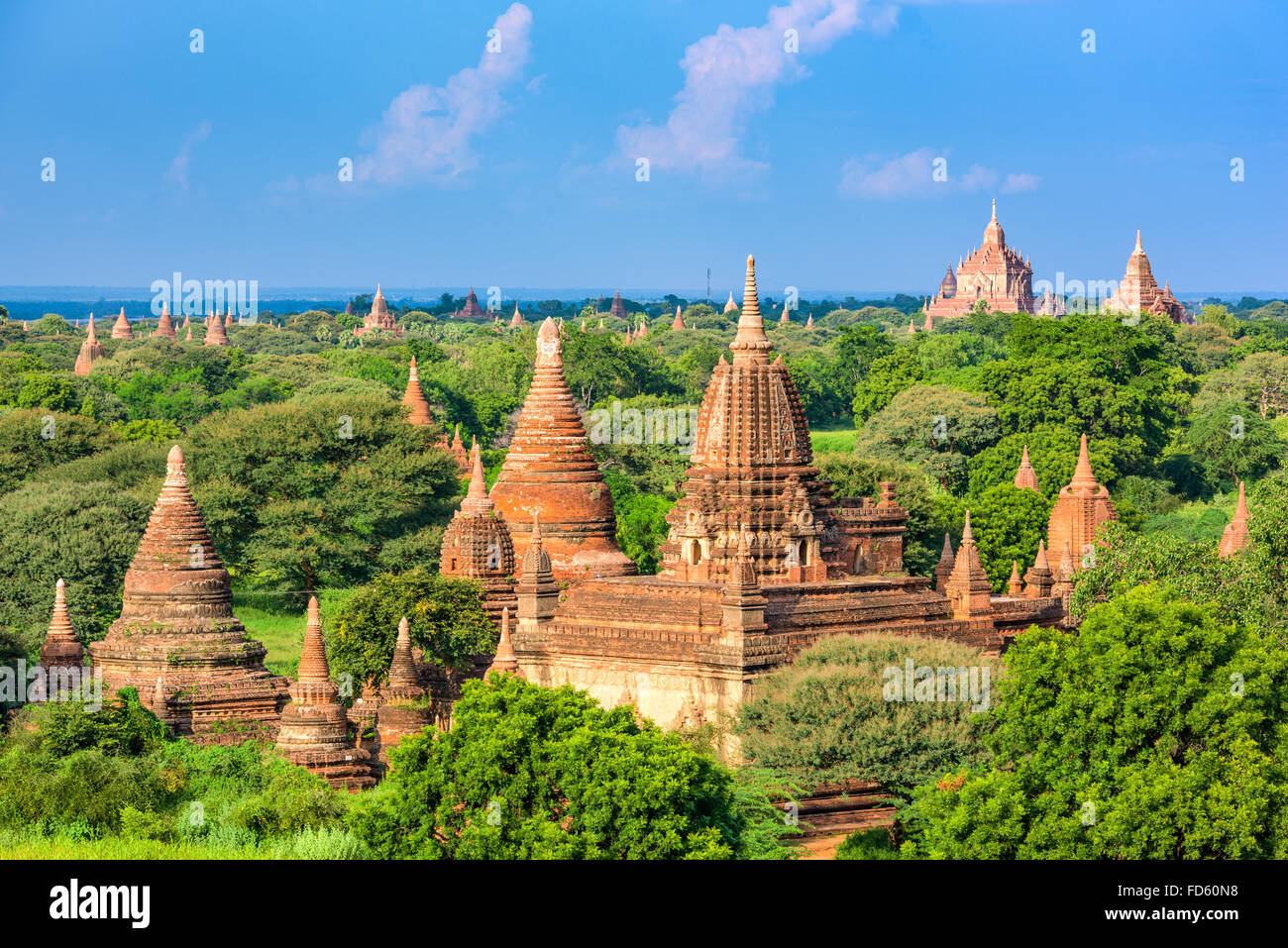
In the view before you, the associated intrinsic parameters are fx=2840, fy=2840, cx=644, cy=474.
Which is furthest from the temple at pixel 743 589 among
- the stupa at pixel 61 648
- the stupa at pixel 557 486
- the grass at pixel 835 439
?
the grass at pixel 835 439

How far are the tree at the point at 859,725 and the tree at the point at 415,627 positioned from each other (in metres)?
9.81

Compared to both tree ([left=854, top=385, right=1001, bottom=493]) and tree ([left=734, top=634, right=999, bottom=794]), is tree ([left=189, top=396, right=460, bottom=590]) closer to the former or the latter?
tree ([left=854, top=385, right=1001, bottom=493])

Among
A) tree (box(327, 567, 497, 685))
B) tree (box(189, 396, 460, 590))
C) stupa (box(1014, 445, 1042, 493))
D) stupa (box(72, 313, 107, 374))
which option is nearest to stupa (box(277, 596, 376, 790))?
tree (box(327, 567, 497, 685))

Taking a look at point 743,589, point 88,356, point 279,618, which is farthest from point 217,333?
point 743,589

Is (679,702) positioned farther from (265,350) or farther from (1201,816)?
(265,350)

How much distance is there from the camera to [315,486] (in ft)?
242

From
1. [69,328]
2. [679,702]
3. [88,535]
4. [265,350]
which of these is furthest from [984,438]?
[69,328]

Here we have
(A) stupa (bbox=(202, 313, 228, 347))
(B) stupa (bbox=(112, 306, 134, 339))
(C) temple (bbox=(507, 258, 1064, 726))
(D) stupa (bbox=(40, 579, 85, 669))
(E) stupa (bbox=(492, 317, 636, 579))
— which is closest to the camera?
(C) temple (bbox=(507, 258, 1064, 726))

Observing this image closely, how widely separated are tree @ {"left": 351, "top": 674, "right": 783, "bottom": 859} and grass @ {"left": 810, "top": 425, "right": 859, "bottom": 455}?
222 feet

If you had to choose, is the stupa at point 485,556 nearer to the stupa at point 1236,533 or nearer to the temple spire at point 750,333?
the temple spire at point 750,333

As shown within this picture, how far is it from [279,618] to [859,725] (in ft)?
100

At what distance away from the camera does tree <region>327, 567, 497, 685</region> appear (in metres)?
49.7

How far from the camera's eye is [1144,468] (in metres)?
96.1
